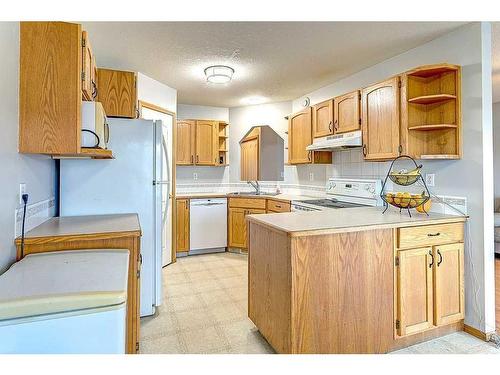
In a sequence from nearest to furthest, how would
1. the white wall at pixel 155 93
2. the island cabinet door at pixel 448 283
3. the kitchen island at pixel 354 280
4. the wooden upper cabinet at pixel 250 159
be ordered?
the kitchen island at pixel 354 280, the island cabinet door at pixel 448 283, the white wall at pixel 155 93, the wooden upper cabinet at pixel 250 159

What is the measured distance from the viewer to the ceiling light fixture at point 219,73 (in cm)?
312

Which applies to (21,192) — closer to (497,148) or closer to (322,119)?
(322,119)

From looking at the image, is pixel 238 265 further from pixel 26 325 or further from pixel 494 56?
pixel 494 56

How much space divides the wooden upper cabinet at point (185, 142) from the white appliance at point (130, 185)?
2063 millimetres

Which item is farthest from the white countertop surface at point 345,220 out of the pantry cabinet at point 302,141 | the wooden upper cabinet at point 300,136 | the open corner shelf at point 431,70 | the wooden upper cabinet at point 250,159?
the wooden upper cabinet at point 250,159

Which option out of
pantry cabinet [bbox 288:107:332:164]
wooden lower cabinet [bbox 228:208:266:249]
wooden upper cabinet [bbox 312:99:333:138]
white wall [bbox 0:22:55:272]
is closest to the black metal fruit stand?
wooden upper cabinet [bbox 312:99:333:138]

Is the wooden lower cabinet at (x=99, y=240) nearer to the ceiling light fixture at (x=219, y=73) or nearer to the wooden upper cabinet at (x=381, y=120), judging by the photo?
the ceiling light fixture at (x=219, y=73)

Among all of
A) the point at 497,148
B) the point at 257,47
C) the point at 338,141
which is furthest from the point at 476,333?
the point at 497,148

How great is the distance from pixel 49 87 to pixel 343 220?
1933 millimetres

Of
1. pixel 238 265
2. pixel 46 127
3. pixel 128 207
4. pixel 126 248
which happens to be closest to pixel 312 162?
pixel 238 265

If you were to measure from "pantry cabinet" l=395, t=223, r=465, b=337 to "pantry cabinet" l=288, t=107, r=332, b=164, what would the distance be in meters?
1.75

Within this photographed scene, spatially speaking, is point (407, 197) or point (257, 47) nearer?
point (407, 197)

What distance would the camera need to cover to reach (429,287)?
2088 millimetres

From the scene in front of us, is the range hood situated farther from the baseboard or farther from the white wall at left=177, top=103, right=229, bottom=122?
the white wall at left=177, top=103, right=229, bottom=122
